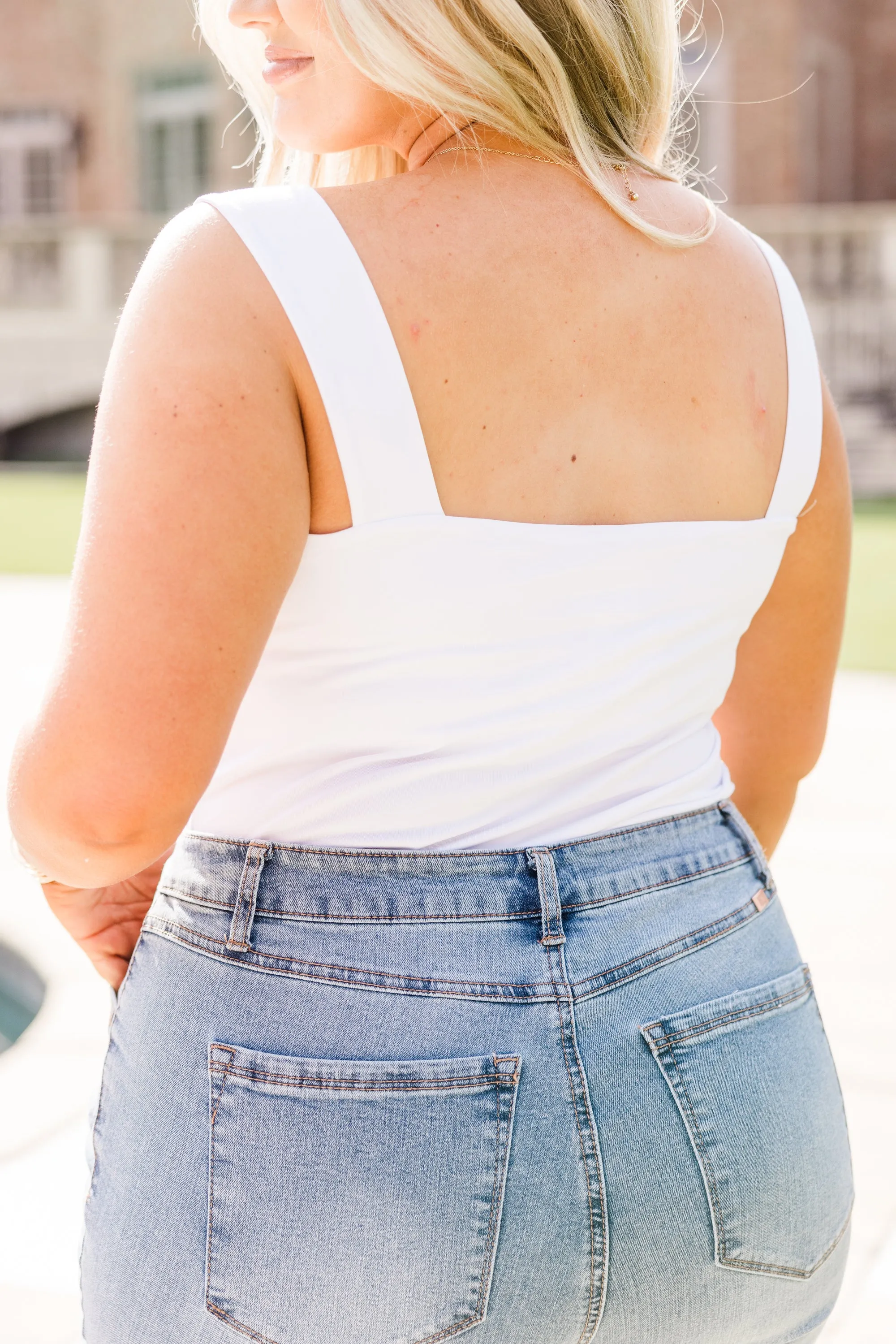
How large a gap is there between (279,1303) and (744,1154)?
338 mm

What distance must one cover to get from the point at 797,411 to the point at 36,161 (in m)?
24.4

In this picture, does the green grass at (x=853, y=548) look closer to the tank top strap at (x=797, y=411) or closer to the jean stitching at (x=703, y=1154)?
the tank top strap at (x=797, y=411)

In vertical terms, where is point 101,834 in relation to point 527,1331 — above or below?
above

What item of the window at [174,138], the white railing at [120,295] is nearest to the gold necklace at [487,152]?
the white railing at [120,295]

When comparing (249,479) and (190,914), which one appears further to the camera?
(190,914)

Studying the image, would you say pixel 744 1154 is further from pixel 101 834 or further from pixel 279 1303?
pixel 101 834

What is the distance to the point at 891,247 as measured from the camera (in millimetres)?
16047

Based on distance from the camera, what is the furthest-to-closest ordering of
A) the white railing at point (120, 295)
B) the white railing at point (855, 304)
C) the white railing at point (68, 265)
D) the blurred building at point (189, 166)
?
1. the white railing at point (68, 265)
2. the blurred building at point (189, 166)
3. the white railing at point (120, 295)
4. the white railing at point (855, 304)

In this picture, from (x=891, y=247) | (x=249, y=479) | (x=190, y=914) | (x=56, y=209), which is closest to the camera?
(x=249, y=479)

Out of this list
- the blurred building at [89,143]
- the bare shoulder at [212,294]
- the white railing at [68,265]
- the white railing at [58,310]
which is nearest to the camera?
the bare shoulder at [212,294]

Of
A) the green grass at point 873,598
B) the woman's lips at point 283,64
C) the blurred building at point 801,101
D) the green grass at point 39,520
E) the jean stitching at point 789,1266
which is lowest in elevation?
the jean stitching at point 789,1266

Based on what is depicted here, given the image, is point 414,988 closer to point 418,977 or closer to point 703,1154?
point 418,977

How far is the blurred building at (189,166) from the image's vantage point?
1611 centimetres

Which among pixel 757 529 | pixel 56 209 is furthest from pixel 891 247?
pixel 757 529
